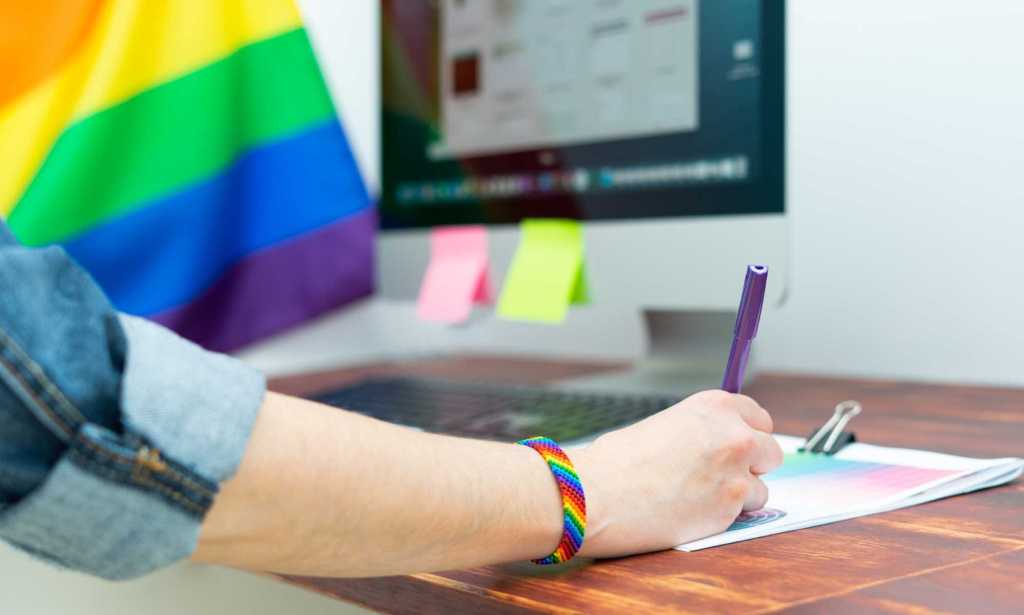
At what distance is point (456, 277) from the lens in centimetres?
107

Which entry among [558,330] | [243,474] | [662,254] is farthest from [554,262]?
[243,474]

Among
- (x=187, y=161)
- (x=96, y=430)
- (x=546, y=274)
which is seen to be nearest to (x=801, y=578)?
(x=96, y=430)

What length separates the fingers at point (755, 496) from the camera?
508 mm

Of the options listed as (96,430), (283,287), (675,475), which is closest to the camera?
(96,430)

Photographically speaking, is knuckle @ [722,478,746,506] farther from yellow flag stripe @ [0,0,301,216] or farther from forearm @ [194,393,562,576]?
yellow flag stripe @ [0,0,301,216]

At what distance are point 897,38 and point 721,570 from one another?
764 mm

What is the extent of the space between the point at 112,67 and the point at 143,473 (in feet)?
2.95

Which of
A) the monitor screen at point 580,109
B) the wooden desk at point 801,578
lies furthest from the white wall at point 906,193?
the wooden desk at point 801,578

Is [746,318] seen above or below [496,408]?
above

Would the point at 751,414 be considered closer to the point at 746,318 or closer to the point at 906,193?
the point at 746,318

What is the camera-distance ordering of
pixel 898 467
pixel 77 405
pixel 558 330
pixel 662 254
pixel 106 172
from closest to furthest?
pixel 77 405, pixel 898 467, pixel 662 254, pixel 106 172, pixel 558 330

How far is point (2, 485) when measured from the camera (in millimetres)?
348

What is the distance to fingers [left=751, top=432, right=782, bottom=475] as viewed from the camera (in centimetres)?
51

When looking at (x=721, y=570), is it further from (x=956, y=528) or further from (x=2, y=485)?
(x=2, y=485)
